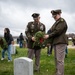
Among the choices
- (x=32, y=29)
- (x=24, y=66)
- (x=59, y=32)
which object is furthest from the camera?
(x=32, y=29)

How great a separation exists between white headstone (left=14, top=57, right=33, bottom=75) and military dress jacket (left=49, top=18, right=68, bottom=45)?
1.56 m

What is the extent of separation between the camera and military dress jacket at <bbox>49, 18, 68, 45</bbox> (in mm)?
10297

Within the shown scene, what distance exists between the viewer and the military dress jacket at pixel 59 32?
1030 centimetres

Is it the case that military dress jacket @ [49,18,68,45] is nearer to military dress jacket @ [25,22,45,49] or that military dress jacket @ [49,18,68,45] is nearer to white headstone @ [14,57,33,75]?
white headstone @ [14,57,33,75]

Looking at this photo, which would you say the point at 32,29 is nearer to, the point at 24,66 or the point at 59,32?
the point at 59,32

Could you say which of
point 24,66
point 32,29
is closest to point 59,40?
point 24,66

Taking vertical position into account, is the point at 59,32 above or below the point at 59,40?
above

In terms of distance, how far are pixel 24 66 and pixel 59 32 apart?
1.83 m

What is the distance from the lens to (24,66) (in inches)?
360

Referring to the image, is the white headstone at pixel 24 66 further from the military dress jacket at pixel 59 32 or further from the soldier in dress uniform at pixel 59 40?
the military dress jacket at pixel 59 32

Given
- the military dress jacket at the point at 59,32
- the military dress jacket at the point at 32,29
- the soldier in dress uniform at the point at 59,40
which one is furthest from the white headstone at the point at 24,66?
the military dress jacket at the point at 32,29

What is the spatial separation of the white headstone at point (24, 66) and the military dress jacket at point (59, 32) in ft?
5.11

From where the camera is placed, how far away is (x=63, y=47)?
10.4m

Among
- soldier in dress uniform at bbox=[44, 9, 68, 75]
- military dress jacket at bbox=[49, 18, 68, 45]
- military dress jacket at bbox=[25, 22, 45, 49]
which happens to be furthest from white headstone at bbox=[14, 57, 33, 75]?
military dress jacket at bbox=[25, 22, 45, 49]
